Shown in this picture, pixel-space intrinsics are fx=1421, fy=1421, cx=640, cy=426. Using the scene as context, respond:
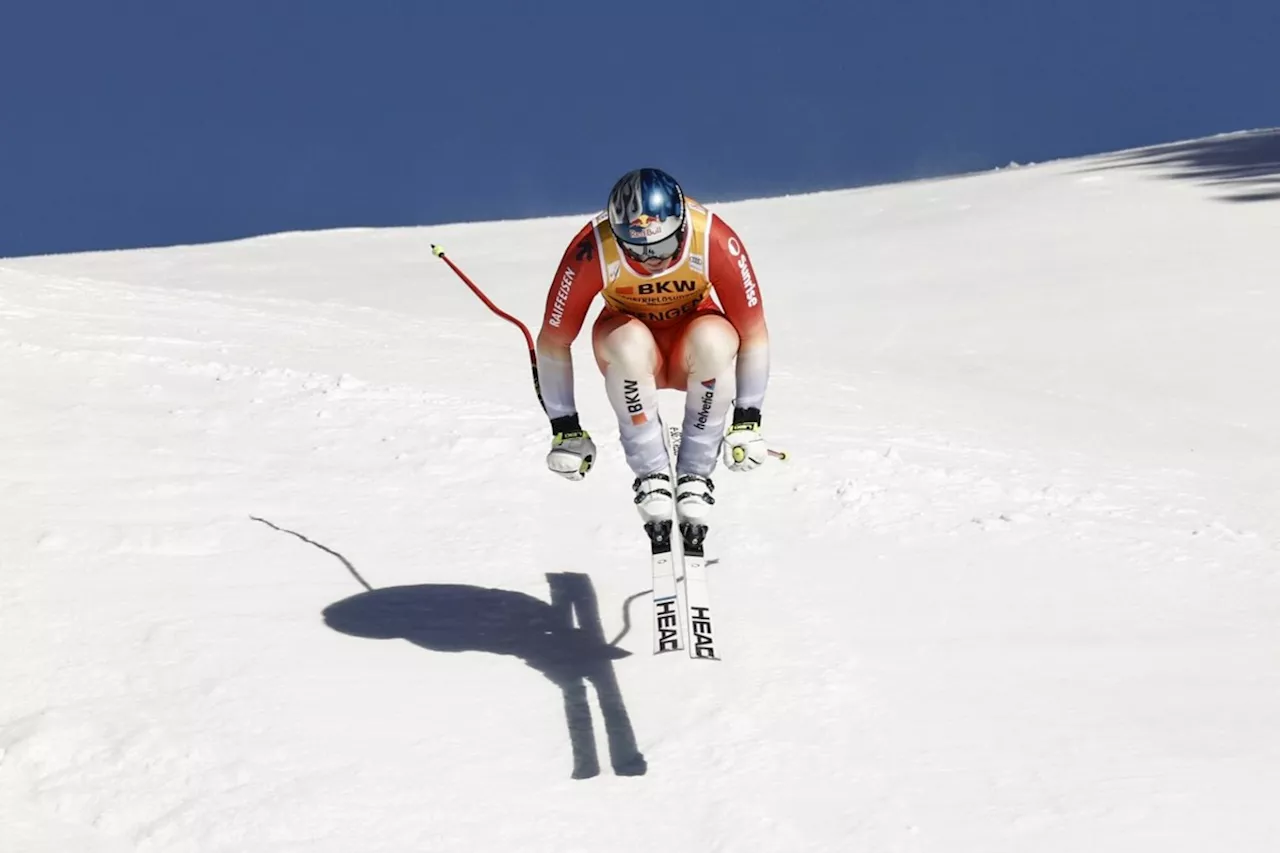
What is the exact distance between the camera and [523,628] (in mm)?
5582

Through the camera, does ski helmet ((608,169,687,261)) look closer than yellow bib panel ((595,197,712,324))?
Yes

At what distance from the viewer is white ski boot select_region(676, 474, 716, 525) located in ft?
17.4

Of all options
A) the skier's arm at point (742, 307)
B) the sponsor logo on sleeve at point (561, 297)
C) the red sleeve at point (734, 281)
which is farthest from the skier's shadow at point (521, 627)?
the red sleeve at point (734, 281)

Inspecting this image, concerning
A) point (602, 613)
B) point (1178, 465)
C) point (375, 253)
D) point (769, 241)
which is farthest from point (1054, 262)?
point (602, 613)

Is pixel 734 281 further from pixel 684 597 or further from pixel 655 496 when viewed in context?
pixel 684 597

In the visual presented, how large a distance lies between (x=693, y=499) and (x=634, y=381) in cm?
52

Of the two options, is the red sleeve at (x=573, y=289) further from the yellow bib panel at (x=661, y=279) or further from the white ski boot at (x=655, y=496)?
the white ski boot at (x=655, y=496)

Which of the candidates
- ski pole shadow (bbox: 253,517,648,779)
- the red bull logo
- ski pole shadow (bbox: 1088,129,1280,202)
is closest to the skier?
the red bull logo

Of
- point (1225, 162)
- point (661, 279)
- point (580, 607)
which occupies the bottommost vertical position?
point (580, 607)

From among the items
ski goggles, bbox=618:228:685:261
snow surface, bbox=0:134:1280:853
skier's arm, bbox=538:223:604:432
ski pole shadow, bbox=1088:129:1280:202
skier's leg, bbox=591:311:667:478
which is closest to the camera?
snow surface, bbox=0:134:1280:853

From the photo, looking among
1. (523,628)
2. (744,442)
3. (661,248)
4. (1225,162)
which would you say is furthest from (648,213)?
(1225,162)

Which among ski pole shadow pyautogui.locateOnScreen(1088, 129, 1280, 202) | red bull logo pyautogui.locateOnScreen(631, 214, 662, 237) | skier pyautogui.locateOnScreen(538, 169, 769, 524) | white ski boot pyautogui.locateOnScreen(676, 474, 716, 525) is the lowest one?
white ski boot pyautogui.locateOnScreen(676, 474, 716, 525)

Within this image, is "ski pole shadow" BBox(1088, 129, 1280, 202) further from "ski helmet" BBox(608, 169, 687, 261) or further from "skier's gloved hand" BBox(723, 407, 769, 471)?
"ski helmet" BBox(608, 169, 687, 261)

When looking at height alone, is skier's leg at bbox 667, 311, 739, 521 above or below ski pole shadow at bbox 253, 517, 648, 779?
above
